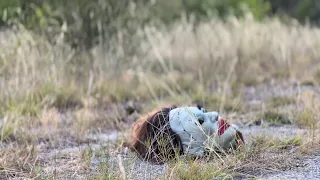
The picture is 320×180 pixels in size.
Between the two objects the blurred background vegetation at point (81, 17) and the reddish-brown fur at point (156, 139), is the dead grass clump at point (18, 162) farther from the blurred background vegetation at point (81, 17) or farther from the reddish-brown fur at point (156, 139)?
the blurred background vegetation at point (81, 17)

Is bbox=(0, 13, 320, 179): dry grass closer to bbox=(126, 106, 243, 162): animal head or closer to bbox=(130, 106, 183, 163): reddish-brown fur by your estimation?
bbox=(126, 106, 243, 162): animal head

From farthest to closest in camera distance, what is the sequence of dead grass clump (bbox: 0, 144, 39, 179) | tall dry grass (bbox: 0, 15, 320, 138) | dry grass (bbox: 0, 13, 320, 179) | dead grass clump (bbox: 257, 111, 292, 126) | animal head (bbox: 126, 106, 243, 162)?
1. tall dry grass (bbox: 0, 15, 320, 138)
2. dead grass clump (bbox: 257, 111, 292, 126)
3. dry grass (bbox: 0, 13, 320, 179)
4. animal head (bbox: 126, 106, 243, 162)
5. dead grass clump (bbox: 0, 144, 39, 179)

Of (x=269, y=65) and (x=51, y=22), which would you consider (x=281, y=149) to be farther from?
(x=269, y=65)

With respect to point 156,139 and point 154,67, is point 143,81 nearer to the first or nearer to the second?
point 154,67

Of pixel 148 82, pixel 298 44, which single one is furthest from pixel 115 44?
pixel 298 44

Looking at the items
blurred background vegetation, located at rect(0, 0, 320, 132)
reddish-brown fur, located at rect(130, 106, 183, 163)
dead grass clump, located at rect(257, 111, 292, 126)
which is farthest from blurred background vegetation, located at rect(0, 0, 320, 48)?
reddish-brown fur, located at rect(130, 106, 183, 163)

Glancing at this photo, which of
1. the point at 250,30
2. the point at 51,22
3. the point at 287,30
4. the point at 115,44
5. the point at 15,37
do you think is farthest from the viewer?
the point at 287,30

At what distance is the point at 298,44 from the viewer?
29.5ft

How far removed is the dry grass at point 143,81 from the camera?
13.2 ft

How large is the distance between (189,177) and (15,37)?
3.34m

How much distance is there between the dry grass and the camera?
4.02 m

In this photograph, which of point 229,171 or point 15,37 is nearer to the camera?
point 229,171

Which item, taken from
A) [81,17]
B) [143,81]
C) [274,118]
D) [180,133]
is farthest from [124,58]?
[180,133]

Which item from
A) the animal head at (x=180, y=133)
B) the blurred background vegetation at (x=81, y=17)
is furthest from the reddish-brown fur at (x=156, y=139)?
the blurred background vegetation at (x=81, y=17)
